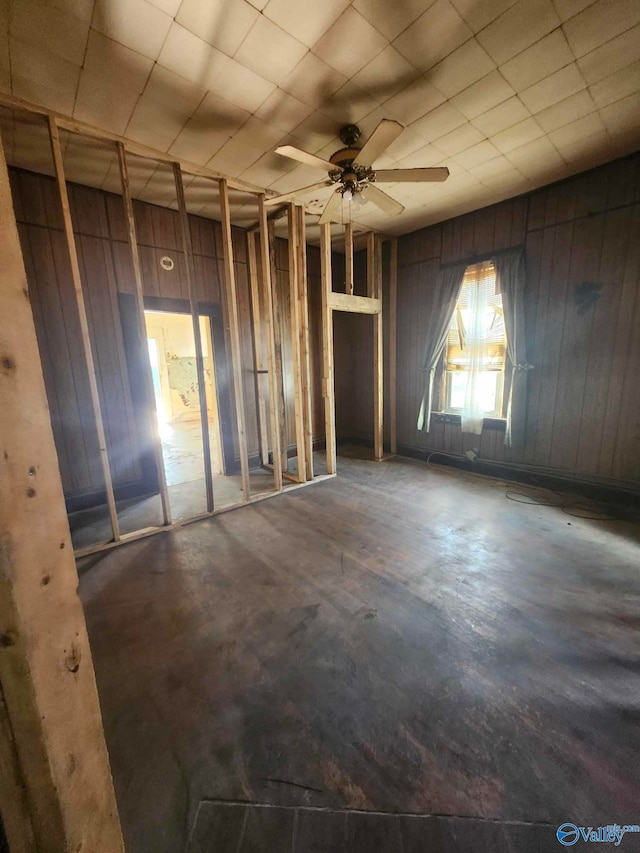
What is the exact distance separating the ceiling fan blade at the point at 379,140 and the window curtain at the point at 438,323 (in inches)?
92.6

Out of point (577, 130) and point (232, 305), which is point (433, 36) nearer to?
point (577, 130)

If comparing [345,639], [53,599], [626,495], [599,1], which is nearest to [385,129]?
[599,1]

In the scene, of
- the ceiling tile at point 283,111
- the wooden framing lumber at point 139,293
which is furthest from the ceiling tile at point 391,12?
the wooden framing lumber at point 139,293

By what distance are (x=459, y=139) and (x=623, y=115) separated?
1.16 metres

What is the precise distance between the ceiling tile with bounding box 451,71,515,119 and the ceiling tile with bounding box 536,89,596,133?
41 cm

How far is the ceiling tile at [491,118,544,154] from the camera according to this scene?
2.58 metres

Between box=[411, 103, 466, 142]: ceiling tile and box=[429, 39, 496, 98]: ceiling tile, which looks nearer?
box=[429, 39, 496, 98]: ceiling tile

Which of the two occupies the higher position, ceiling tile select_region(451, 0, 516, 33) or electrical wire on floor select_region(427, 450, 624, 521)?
ceiling tile select_region(451, 0, 516, 33)

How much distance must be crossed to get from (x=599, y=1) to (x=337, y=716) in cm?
368

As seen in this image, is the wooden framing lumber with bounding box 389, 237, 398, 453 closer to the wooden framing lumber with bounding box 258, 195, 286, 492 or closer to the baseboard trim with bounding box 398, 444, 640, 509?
the baseboard trim with bounding box 398, 444, 640, 509

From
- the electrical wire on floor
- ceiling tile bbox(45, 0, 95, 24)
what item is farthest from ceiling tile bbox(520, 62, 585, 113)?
the electrical wire on floor

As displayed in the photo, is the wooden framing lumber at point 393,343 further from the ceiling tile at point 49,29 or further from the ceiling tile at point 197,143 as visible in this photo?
the ceiling tile at point 49,29

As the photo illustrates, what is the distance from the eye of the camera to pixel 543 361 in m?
3.70

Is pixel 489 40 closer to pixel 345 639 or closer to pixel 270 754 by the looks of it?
pixel 345 639
